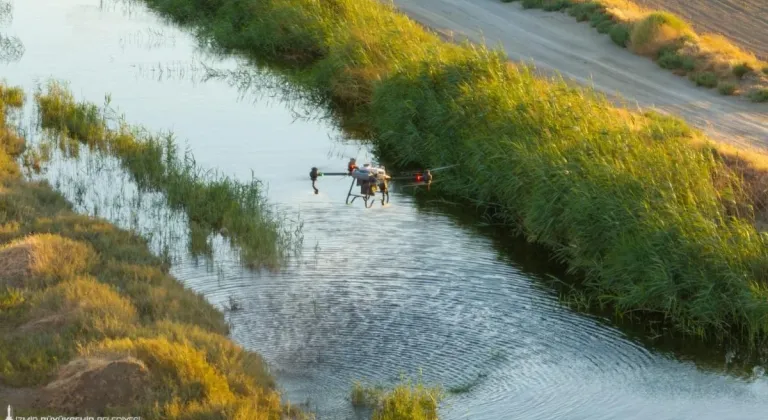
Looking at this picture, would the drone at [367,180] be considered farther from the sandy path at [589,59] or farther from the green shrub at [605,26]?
the green shrub at [605,26]

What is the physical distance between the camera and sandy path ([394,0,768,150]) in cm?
2208

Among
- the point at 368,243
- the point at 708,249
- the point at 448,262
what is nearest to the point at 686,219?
the point at 708,249

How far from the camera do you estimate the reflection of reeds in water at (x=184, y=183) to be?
1586 cm

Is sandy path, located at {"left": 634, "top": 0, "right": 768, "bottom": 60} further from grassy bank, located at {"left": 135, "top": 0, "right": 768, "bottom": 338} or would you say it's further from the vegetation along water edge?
the vegetation along water edge

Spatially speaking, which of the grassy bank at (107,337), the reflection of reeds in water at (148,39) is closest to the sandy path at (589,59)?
the reflection of reeds in water at (148,39)

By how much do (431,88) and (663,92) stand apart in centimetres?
561

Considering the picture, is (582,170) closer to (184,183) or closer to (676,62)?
(184,183)

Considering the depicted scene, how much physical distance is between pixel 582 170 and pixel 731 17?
67.5ft

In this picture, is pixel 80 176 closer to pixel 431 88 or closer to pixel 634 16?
pixel 431 88

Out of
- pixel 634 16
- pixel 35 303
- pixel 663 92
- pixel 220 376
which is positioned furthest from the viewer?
pixel 634 16

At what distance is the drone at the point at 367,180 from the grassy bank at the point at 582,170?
1.45 metres

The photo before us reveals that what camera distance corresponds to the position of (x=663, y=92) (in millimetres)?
24328

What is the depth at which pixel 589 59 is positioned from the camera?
27.9 m

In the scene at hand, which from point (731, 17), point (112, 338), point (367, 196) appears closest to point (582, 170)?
point (367, 196)
